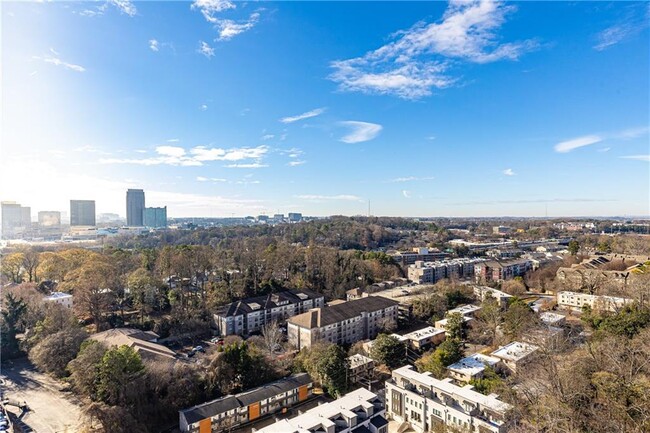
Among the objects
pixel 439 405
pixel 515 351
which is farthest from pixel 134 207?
pixel 439 405

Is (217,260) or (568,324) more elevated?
(217,260)

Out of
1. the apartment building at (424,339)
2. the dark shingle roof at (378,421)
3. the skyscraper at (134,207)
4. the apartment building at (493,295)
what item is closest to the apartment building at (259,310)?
the apartment building at (424,339)

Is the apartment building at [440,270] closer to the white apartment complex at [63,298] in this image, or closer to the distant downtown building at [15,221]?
the white apartment complex at [63,298]

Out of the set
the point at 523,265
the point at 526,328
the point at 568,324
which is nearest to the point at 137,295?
the point at 526,328

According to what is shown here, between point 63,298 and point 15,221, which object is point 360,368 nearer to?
point 63,298

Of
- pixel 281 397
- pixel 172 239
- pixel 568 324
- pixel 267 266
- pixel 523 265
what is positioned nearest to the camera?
pixel 281 397

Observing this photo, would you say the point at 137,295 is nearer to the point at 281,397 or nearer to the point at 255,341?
the point at 255,341

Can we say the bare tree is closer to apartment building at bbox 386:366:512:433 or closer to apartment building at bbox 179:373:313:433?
apartment building at bbox 179:373:313:433

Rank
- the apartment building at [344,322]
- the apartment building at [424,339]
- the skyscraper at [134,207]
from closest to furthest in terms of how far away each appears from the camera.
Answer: the apartment building at [424,339] → the apartment building at [344,322] → the skyscraper at [134,207]
